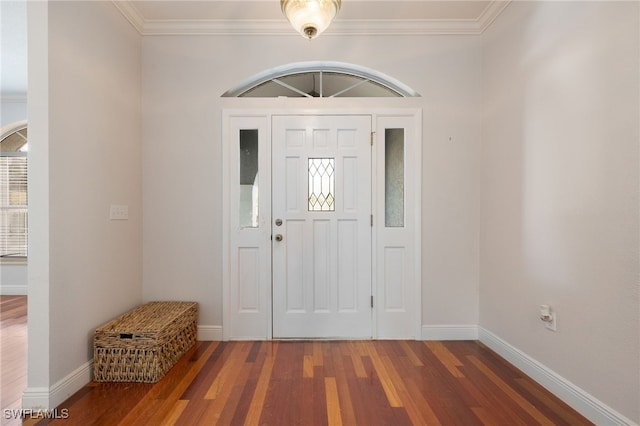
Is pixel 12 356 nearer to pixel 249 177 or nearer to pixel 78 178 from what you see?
pixel 78 178

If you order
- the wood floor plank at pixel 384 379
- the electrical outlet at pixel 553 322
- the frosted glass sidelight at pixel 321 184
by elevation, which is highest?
the frosted glass sidelight at pixel 321 184

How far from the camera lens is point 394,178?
2.90 meters

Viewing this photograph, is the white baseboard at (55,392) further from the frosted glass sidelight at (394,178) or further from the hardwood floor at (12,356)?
the frosted glass sidelight at (394,178)

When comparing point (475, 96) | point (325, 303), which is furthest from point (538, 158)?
point (325, 303)

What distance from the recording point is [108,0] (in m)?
2.35

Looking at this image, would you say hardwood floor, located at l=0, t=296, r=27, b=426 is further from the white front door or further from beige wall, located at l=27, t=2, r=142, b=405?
the white front door

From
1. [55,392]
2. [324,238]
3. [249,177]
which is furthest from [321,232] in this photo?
[55,392]

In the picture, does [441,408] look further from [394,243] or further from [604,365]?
[394,243]

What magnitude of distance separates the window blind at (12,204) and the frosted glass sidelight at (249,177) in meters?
4.15

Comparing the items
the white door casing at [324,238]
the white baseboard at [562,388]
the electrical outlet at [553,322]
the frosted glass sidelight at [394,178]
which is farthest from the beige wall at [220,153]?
the electrical outlet at [553,322]

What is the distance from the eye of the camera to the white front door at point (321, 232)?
2.86 meters

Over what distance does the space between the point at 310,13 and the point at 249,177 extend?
150cm

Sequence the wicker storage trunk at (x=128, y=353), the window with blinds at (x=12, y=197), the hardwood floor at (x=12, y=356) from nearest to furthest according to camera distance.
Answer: the hardwood floor at (x=12, y=356) < the wicker storage trunk at (x=128, y=353) < the window with blinds at (x=12, y=197)

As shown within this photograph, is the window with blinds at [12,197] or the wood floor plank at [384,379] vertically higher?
the window with blinds at [12,197]
